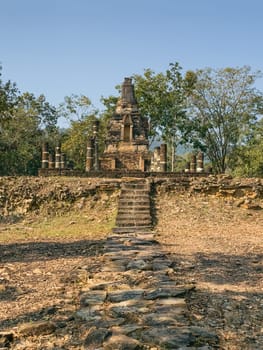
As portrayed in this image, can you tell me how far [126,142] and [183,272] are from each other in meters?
19.5

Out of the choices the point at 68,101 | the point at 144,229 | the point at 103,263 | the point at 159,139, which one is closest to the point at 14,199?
the point at 144,229

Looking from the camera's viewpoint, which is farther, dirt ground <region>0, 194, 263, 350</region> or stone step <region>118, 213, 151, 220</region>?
stone step <region>118, 213, 151, 220</region>

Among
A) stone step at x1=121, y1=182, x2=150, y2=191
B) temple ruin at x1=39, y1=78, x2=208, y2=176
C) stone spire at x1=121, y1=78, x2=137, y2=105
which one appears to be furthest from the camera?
stone spire at x1=121, y1=78, x2=137, y2=105

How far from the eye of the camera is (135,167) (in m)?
24.2

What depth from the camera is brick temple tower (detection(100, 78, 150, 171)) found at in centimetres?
2458

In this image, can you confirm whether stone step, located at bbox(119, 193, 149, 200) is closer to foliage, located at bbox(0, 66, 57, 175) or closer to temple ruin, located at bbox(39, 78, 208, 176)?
temple ruin, located at bbox(39, 78, 208, 176)

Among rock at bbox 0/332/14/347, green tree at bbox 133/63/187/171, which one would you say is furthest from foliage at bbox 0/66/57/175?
rock at bbox 0/332/14/347

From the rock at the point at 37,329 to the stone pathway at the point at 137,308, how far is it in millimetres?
328

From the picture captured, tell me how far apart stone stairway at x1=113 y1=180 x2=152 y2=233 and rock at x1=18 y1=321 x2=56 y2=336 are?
5.97 m

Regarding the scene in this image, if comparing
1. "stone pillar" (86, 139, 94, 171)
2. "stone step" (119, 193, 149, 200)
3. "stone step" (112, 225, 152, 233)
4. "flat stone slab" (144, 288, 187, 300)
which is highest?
"stone pillar" (86, 139, 94, 171)

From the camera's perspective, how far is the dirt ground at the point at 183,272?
391cm

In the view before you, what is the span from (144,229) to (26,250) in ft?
10.2

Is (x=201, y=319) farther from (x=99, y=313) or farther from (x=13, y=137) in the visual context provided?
(x=13, y=137)

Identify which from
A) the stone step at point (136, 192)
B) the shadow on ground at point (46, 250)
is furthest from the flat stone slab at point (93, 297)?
the stone step at point (136, 192)
